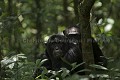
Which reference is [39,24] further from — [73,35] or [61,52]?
[61,52]

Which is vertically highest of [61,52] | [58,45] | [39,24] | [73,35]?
[39,24]

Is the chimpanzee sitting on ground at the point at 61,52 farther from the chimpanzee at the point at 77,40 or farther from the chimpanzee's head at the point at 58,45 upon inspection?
the chimpanzee at the point at 77,40

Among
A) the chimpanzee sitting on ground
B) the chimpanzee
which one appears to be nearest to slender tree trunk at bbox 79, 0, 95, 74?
the chimpanzee sitting on ground

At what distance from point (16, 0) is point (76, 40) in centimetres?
265

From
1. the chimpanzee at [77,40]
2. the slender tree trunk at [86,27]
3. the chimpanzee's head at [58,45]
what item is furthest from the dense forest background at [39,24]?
the slender tree trunk at [86,27]

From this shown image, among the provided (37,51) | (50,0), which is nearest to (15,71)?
(37,51)

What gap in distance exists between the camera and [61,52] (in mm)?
5453

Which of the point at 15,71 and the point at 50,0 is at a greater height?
the point at 50,0

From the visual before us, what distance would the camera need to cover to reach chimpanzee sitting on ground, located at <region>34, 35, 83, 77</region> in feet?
17.5

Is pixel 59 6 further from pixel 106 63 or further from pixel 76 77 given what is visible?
pixel 76 77

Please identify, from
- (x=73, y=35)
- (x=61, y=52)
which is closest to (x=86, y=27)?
(x=61, y=52)

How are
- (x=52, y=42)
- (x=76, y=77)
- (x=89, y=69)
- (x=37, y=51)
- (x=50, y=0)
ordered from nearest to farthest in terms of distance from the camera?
1. (x=76, y=77)
2. (x=89, y=69)
3. (x=52, y=42)
4. (x=37, y=51)
5. (x=50, y=0)

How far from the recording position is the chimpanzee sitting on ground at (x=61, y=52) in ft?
17.5

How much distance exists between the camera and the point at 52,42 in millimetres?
5582
